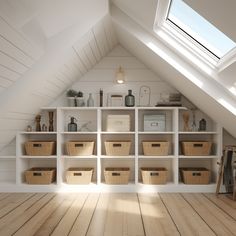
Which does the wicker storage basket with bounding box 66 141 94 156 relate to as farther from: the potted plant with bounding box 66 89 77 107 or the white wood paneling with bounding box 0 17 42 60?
the white wood paneling with bounding box 0 17 42 60

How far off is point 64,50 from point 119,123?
5.26ft

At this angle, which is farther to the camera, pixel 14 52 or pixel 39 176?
pixel 39 176

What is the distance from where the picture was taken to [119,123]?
4.47 metres

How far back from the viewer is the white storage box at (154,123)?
452 centimetres

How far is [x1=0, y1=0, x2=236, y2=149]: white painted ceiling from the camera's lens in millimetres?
2396

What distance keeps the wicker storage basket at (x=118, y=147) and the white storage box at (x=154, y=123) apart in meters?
0.37

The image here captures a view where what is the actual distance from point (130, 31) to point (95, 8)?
705 millimetres

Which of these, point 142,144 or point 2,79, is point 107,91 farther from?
point 2,79

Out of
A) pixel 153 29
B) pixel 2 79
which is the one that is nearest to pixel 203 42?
pixel 153 29

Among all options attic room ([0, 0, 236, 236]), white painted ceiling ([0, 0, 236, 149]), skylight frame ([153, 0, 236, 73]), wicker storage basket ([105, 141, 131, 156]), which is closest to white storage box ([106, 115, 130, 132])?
attic room ([0, 0, 236, 236])

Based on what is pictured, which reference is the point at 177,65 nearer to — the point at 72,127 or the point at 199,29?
the point at 199,29

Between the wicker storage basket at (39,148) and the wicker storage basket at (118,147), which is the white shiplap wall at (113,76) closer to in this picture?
the wicker storage basket at (118,147)

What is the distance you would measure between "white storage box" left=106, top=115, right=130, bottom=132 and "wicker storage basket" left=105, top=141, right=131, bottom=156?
0.61 ft

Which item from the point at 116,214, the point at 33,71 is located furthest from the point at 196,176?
the point at 33,71
